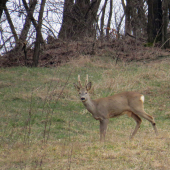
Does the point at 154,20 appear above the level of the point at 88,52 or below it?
above

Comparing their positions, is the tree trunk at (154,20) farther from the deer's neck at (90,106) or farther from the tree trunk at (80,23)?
the deer's neck at (90,106)

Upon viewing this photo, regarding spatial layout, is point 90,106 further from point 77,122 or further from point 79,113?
point 79,113

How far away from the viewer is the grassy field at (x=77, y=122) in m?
5.45

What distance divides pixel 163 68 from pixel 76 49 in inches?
207

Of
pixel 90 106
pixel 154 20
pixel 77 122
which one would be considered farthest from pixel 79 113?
pixel 154 20

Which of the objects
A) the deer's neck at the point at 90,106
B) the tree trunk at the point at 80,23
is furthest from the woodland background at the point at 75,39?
the deer's neck at the point at 90,106

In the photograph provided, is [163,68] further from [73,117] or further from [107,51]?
[73,117]

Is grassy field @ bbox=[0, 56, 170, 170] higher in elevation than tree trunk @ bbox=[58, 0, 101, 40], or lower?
lower

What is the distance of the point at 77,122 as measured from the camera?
928 centimetres

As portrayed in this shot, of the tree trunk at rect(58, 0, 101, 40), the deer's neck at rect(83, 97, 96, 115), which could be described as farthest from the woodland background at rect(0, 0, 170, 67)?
the deer's neck at rect(83, 97, 96, 115)

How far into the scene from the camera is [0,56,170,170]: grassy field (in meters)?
5.45

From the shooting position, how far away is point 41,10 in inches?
593

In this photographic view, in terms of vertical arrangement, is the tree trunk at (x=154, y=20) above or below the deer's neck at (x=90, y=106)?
above

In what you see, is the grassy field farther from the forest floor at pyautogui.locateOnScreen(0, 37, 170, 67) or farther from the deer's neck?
the forest floor at pyautogui.locateOnScreen(0, 37, 170, 67)
